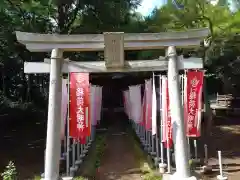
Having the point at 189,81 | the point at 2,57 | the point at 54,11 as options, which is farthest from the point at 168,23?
the point at 2,57

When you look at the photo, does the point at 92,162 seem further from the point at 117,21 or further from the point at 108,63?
the point at 117,21

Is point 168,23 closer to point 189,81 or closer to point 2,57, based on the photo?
point 189,81

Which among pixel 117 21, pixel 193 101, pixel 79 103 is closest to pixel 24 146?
pixel 117 21

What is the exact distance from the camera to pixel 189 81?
8.99 metres

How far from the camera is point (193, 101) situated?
9258 mm

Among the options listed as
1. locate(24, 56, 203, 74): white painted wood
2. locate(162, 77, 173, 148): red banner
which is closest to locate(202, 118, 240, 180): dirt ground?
locate(162, 77, 173, 148): red banner

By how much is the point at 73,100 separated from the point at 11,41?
6383mm

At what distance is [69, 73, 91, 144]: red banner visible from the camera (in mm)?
8180

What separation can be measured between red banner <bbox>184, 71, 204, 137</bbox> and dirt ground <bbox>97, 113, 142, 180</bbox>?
2539mm

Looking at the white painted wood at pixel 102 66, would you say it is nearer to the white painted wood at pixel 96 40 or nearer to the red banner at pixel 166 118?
the white painted wood at pixel 96 40

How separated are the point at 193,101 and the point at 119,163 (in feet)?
14.4

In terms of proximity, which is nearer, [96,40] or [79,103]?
[96,40]

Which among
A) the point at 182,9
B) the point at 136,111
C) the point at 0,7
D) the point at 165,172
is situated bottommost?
the point at 165,172

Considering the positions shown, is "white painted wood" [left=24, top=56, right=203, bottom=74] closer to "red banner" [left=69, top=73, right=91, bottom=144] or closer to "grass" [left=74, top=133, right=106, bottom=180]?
"red banner" [left=69, top=73, right=91, bottom=144]
